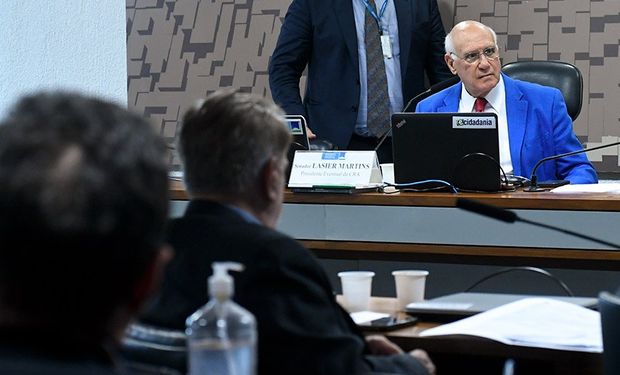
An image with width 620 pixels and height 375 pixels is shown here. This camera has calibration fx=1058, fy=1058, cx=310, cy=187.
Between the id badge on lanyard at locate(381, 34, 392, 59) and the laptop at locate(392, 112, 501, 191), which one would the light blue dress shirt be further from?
the laptop at locate(392, 112, 501, 191)

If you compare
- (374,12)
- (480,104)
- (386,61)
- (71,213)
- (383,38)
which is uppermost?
(374,12)

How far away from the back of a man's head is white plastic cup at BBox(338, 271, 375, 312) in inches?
52.2

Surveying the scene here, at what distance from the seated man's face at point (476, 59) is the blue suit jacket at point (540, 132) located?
84 mm

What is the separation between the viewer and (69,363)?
2.54ft

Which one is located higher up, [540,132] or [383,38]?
[383,38]

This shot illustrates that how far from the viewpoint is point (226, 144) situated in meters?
1.69

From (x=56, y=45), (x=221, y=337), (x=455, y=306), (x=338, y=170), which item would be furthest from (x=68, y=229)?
(x=56, y=45)

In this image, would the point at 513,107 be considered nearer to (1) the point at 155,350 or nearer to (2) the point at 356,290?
(2) the point at 356,290

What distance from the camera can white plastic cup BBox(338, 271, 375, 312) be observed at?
7.05 feet

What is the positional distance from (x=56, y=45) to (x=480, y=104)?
185 centimetres

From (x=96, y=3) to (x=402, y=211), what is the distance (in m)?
2.01

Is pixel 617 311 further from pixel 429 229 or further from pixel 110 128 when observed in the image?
pixel 429 229

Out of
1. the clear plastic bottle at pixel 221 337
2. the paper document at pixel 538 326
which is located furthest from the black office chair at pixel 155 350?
the paper document at pixel 538 326

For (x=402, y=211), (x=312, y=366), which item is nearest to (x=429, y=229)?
(x=402, y=211)
